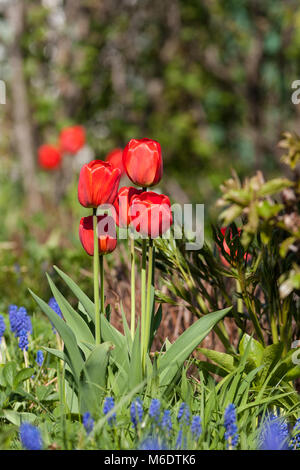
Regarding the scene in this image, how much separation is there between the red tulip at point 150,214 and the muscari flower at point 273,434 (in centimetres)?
57

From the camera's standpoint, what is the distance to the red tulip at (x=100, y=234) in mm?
1639

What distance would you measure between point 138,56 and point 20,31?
173cm

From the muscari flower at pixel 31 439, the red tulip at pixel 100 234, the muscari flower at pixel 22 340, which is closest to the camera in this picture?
the muscari flower at pixel 31 439

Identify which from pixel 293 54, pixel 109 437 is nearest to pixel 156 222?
pixel 109 437

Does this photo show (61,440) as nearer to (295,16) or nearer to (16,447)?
(16,447)

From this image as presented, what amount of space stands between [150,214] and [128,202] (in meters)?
0.11

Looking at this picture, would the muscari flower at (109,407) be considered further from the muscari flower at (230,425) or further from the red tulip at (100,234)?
the red tulip at (100,234)

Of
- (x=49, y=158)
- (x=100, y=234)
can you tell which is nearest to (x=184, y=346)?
(x=100, y=234)

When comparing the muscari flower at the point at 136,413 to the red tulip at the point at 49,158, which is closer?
the muscari flower at the point at 136,413

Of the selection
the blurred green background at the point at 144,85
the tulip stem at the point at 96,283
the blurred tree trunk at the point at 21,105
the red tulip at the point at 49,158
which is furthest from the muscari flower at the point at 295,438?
the blurred tree trunk at the point at 21,105

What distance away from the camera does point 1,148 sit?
751 cm

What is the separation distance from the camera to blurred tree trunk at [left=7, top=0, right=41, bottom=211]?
5805mm

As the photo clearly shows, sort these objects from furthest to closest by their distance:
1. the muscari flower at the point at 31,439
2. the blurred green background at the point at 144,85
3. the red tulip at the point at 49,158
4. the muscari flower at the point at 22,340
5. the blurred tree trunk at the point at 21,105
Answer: the blurred green background at the point at 144,85 < the blurred tree trunk at the point at 21,105 < the red tulip at the point at 49,158 < the muscari flower at the point at 22,340 < the muscari flower at the point at 31,439

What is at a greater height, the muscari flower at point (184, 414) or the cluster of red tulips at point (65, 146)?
the cluster of red tulips at point (65, 146)
